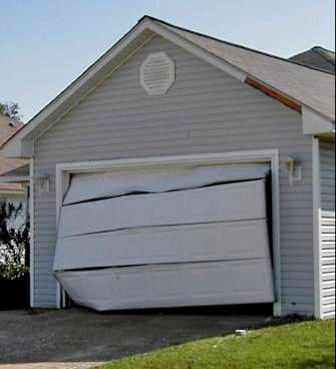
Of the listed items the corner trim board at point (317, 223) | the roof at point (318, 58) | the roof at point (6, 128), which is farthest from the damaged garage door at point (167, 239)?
the roof at point (6, 128)

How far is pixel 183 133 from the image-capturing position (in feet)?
42.6

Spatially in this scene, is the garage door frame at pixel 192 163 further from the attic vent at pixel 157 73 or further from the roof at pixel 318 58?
the roof at pixel 318 58

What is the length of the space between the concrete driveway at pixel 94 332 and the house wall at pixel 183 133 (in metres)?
1.04

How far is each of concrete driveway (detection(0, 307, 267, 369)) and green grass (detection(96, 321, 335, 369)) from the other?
585 millimetres

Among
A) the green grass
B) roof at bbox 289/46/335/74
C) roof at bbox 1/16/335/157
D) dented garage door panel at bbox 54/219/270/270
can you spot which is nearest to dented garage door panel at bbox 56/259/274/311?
dented garage door panel at bbox 54/219/270/270

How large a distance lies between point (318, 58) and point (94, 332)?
1055 centimetres

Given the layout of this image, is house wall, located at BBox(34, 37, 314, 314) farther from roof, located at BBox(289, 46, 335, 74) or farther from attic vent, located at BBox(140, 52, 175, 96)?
roof, located at BBox(289, 46, 335, 74)

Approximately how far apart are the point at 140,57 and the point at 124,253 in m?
3.38

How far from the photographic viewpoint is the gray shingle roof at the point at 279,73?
38.8ft

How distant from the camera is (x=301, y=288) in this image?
11820 millimetres

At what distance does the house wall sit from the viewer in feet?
38.9

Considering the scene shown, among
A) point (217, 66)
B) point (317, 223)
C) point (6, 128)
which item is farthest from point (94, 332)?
point (6, 128)

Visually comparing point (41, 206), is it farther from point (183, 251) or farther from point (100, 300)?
point (183, 251)

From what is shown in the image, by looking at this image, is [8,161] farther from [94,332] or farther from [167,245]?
[94,332]
